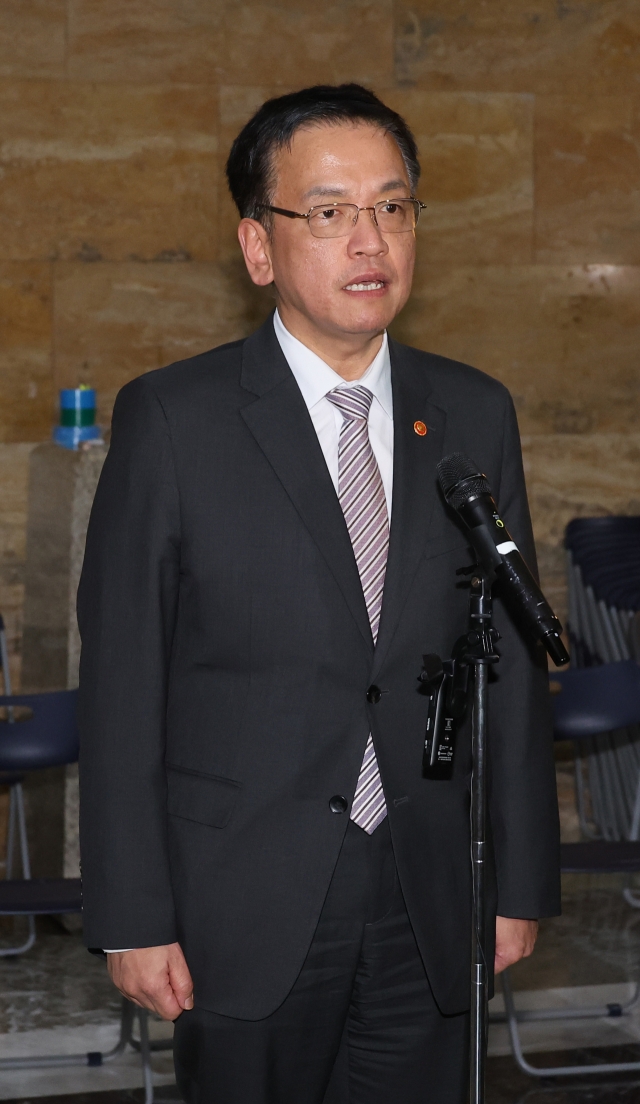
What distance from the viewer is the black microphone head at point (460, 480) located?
6.02 ft

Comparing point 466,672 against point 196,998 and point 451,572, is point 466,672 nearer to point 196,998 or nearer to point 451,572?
point 451,572

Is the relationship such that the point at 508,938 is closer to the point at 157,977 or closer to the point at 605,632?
the point at 157,977

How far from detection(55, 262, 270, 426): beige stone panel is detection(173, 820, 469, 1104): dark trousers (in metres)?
3.60

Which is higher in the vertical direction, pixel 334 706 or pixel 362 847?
pixel 334 706

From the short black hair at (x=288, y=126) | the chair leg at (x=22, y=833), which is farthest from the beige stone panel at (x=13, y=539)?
the short black hair at (x=288, y=126)

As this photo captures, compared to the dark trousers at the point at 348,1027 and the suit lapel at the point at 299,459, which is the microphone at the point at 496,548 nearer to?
the suit lapel at the point at 299,459

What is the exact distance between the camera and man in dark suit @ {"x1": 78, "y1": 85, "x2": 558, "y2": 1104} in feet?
6.39

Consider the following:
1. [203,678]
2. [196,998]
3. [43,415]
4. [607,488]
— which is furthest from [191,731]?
[607,488]

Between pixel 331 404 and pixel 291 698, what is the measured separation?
0.46 meters

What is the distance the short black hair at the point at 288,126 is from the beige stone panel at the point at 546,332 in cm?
341

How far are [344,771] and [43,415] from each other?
3.63 metres

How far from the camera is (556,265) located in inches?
225

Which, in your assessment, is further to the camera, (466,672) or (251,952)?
(251,952)

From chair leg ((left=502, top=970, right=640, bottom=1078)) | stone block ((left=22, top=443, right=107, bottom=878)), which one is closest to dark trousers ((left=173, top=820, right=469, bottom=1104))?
chair leg ((left=502, top=970, right=640, bottom=1078))
